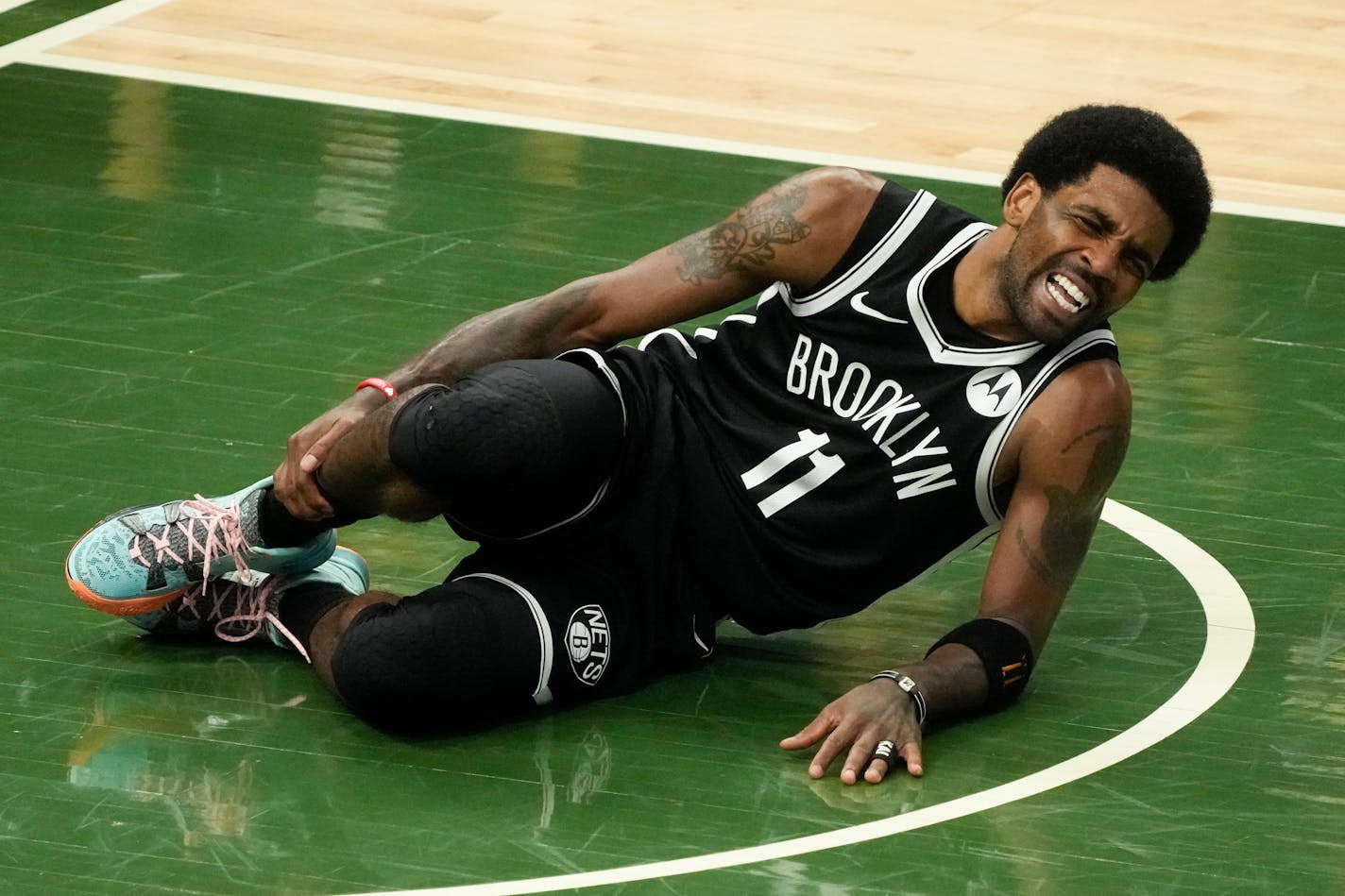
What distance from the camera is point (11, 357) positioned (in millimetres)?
4465

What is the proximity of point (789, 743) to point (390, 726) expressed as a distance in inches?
22.3

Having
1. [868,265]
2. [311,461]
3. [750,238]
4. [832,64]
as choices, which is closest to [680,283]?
[750,238]

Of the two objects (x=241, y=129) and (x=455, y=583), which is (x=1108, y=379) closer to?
(x=455, y=583)

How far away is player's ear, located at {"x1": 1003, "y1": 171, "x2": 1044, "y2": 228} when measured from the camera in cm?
323

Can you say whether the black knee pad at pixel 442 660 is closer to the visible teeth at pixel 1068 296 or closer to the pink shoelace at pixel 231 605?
the pink shoelace at pixel 231 605

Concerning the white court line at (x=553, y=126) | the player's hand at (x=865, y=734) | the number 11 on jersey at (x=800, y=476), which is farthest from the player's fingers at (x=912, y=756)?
the white court line at (x=553, y=126)

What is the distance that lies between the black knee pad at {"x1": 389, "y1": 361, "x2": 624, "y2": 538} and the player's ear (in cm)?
65

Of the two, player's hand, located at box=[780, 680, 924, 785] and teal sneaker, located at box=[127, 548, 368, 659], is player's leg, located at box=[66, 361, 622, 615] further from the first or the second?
player's hand, located at box=[780, 680, 924, 785]

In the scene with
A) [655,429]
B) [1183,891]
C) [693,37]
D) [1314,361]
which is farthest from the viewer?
[693,37]

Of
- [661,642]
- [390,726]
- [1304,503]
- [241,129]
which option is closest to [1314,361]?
[1304,503]

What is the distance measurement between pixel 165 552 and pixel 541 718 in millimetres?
604

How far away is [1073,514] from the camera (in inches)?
125

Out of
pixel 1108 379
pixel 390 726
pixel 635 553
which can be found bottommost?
pixel 390 726

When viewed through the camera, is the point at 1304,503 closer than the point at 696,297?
No
